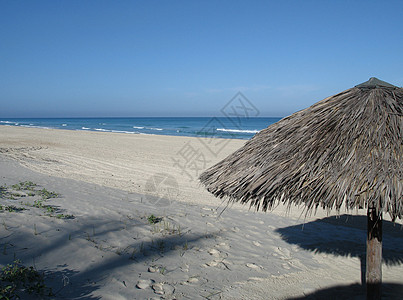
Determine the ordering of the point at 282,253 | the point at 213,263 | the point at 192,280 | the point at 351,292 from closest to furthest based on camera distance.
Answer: the point at 192,280 → the point at 351,292 → the point at 213,263 → the point at 282,253

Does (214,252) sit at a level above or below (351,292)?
above

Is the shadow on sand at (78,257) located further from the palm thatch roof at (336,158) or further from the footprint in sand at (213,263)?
the palm thatch roof at (336,158)

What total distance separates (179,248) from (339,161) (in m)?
2.48

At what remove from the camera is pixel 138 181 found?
9.56m

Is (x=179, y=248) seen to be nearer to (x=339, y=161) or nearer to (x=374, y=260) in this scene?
(x=374, y=260)

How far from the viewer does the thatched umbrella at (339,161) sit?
2705 millimetres

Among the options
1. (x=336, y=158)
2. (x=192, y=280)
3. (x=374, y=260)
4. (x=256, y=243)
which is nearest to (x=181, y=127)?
(x=256, y=243)

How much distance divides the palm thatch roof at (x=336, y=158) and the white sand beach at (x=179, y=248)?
3.67ft

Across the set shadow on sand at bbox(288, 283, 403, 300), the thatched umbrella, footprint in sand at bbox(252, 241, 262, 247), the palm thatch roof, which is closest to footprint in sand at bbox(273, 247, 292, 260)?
footprint in sand at bbox(252, 241, 262, 247)

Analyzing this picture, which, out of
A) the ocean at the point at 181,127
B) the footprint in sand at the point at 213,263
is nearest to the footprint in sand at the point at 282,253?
the footprint in sand at the point at 213,263

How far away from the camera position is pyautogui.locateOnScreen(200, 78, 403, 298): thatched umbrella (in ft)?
8.87

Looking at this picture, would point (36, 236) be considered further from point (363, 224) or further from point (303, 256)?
point (363, 224)

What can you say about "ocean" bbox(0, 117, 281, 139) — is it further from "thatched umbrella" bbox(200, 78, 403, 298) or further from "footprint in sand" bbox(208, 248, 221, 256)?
"thatched umbrella" bbox(200, 78, 403, 298)

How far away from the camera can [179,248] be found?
14.5 feet
